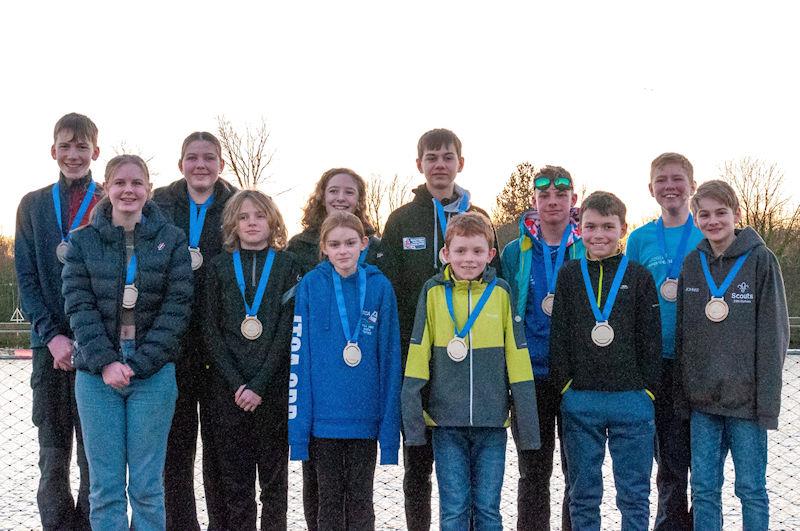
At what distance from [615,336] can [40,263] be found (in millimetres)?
3125

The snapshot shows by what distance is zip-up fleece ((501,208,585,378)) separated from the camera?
4.23 meters

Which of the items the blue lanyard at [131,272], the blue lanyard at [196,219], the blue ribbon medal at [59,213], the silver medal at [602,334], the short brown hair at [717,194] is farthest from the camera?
the blue lanyard at [196,219]

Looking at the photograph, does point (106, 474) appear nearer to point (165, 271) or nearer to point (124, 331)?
point (124, 331)

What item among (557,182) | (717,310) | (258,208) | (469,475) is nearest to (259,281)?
(258,208)

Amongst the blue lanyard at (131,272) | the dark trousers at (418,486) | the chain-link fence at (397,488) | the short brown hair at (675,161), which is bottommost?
the chain-link fence at (397,488)

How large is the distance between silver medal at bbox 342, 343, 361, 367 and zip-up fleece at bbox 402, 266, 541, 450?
0.26 m

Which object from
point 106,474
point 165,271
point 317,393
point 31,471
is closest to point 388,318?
point 317,393

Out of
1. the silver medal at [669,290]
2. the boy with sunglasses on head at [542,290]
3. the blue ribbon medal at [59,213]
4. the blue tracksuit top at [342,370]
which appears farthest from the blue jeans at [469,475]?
the blue ribbon medal at [59,213]

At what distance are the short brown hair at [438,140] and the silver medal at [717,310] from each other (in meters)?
1.67

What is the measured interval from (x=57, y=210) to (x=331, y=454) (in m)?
2.06

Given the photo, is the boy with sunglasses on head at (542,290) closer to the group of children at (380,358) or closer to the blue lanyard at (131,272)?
the group of children at (380,358)

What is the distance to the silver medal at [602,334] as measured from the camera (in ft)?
12.9

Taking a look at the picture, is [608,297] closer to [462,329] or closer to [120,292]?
[462,329]

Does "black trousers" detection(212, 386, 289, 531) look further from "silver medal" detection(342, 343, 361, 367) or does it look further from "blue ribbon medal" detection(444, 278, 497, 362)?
"blue ribbon medal" detection(444, 278, 497, 362)
